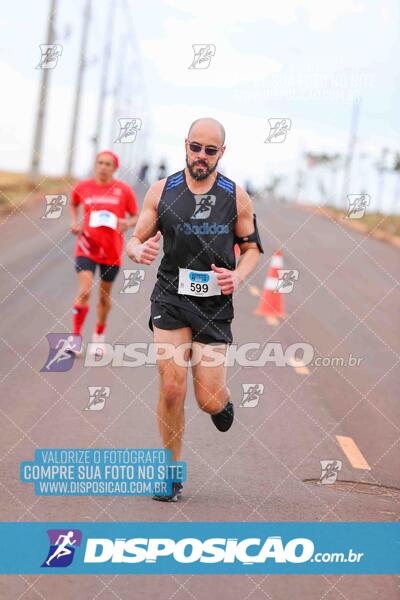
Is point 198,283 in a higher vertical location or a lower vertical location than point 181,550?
higher

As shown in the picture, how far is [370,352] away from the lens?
18.0m

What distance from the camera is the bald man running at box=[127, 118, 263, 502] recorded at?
8.58 m

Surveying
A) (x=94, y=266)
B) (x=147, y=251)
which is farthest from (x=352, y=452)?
(x=94, y=266)

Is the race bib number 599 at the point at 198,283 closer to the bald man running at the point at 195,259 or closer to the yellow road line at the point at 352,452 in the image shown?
the bald man running at the point at 195,259

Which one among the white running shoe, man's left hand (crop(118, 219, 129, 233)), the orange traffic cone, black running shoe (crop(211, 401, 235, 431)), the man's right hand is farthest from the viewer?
the orange traffic cone

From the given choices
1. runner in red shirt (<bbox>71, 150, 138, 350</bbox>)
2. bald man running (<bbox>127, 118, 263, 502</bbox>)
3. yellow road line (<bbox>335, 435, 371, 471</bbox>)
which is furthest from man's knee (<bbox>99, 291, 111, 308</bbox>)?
bald man running (<bbox>127, 118, 263, 502</bbox>)

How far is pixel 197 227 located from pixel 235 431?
336 centimetres

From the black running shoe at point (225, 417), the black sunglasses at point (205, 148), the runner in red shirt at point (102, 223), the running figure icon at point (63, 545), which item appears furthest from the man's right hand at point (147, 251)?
the runner in red shirt at point (102, 223)

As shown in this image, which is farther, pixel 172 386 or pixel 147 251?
pixel 172 386

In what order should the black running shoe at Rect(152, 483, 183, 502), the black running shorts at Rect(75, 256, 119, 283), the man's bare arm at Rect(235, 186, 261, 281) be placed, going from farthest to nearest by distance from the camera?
the black running shorts at Rect(75, 256, 119, 283), the black running shoe at Rect(152, 483, 183, 502), the man's bare arm at Rect(235, 186, 261, 281)

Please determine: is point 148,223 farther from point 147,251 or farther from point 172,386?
point 172,386

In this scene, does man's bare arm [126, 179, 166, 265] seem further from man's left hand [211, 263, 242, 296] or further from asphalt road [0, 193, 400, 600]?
asphalt road [0, 193, 400, 600]

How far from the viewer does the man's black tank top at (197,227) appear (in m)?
8.65

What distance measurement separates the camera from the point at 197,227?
8.65 meters
